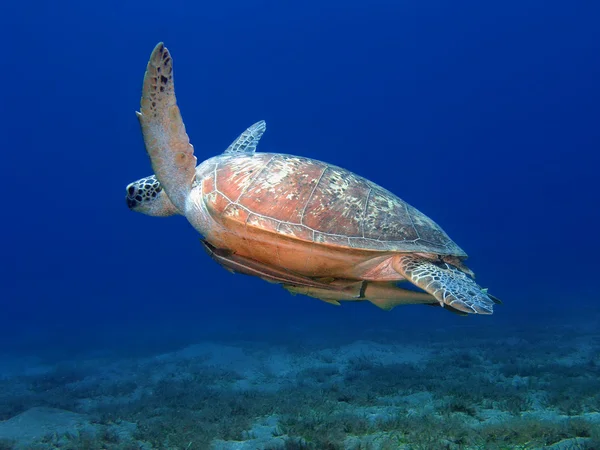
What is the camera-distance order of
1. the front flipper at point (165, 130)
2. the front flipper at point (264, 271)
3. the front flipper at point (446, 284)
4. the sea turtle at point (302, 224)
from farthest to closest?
the front flipper at point (264, 271)
the sea turtle at point (302, 224)
the front flipper at point (165, 130)
the front flipper at point (446, 284)

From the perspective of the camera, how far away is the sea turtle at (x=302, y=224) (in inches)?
161

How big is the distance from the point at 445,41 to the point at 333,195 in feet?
290

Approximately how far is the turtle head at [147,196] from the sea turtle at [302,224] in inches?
35.8

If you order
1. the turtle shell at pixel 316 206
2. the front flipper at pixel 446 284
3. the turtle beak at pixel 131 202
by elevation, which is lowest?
the front flipper at pixel 446 284

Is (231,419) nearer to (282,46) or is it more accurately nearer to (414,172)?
(282,46)

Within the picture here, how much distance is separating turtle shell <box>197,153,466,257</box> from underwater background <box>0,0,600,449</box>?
2.41 m

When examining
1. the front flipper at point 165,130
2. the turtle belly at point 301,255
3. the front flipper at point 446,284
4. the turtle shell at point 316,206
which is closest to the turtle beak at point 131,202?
the front flipper at point 165,130

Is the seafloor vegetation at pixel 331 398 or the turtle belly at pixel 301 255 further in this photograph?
the seafloor vegetation at pixel 331 398

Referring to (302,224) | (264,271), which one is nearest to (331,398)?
(264,271)

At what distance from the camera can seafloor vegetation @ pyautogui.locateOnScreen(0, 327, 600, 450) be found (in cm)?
470

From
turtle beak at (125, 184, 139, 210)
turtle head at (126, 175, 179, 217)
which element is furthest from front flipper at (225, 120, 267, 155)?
turtle beak at (125, 184, 139, 210)

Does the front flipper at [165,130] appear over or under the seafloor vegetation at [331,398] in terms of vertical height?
over

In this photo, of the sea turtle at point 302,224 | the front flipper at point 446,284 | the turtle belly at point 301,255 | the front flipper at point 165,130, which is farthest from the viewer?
the turtle belly at point 301,255

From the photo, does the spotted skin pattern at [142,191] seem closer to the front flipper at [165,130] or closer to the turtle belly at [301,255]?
the front flipper at [165,130]
